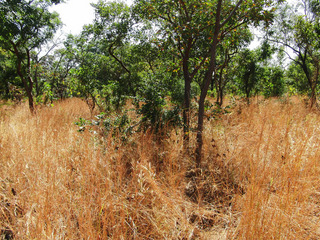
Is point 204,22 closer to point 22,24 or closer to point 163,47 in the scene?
point 163,47

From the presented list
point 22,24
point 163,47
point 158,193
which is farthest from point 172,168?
point 22,24

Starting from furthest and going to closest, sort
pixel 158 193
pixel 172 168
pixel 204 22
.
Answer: pixel 204 22, pixel 172 168, pixel 158 193

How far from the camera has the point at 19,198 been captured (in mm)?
1765

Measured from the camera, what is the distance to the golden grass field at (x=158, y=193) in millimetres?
1390

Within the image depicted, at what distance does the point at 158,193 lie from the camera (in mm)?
1691

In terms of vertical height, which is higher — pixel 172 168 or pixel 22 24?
pixel 22 24

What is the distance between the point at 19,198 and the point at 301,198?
2710mm

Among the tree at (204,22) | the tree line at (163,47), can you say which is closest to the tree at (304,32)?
the tree line at (163,47)

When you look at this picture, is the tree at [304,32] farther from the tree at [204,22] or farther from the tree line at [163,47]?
the tree at [204,22]

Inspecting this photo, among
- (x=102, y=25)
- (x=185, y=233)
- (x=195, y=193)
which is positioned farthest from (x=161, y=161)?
(x=102, y=25)

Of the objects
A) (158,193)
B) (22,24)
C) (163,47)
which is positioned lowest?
(158,193)

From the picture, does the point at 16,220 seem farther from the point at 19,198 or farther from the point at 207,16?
the point at 207,16

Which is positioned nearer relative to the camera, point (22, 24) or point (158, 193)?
point (158, 193)

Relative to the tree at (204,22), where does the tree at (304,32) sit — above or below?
above
